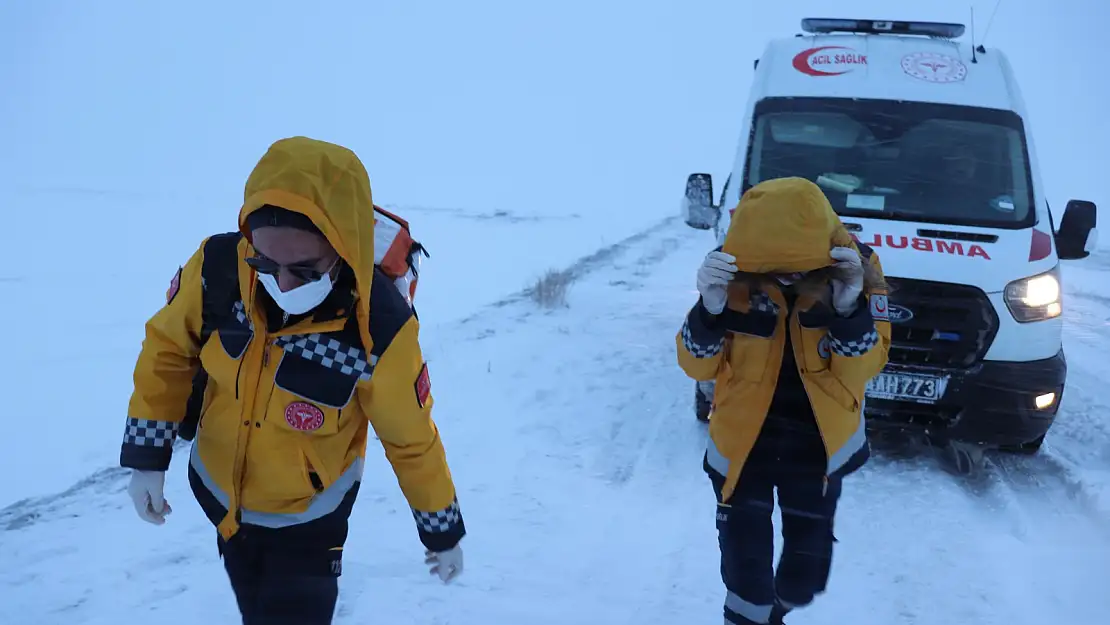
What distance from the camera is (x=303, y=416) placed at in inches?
85.2

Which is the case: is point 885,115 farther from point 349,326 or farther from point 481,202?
point 481,202

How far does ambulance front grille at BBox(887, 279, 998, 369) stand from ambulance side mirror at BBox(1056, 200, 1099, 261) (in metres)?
1.15

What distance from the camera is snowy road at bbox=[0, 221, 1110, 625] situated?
11.5 ft

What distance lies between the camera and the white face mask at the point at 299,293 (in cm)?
206

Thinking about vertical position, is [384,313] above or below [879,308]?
above

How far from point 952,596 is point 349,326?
3.12 metres

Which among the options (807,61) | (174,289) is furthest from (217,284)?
(807,61)

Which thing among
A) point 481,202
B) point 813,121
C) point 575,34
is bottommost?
point 575,34

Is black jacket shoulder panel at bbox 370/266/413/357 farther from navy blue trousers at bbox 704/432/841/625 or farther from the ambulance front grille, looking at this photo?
the ambulance front grille

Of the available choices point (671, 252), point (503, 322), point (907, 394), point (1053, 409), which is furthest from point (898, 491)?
point (671, 252)

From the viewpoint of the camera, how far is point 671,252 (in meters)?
15.7

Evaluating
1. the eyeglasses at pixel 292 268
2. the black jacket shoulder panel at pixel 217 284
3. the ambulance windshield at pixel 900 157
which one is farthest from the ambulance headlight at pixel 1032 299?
the black jacket shoulder panel at pixel 217 284

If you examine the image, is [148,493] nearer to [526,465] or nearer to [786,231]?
[786,231]

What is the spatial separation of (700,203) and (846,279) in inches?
127
